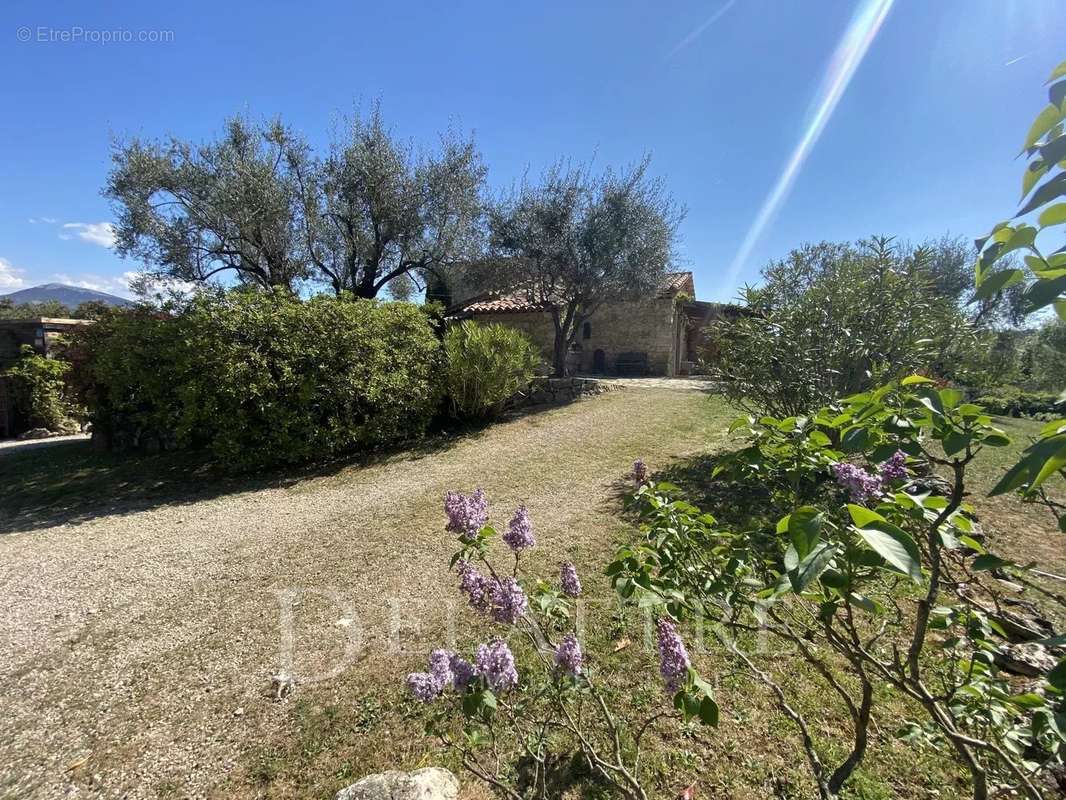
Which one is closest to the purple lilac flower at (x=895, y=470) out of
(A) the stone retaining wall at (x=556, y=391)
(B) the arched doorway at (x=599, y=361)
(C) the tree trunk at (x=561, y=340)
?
(A) the stone retaining wall at (x=556, y=391)

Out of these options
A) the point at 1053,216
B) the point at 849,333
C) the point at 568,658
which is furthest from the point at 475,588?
the point at 849,333

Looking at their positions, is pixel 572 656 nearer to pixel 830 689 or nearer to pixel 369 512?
pixel 830 689

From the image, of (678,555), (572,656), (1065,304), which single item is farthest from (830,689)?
(1065,304)

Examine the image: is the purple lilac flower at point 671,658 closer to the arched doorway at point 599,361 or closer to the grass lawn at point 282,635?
the grass lawn at point 282,635

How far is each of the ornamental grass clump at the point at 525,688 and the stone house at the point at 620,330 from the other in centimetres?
1688

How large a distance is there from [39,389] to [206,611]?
12.3 meters

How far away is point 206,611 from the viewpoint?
3.37 metres

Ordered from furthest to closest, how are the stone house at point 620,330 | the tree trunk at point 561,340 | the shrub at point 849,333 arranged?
the stone house at point 620,330 < the tree trunk at point 561,340 < the shrub at point 849,333

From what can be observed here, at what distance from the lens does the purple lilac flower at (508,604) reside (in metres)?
1.60

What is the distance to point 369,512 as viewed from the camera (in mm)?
5207

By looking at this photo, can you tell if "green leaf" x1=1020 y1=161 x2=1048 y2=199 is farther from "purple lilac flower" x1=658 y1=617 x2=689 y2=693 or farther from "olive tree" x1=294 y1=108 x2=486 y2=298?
"olive tree" x1=294 y1=108 x2=486 y2=298

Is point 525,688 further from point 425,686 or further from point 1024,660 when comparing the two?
point 1024,660

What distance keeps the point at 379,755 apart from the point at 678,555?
1.79m

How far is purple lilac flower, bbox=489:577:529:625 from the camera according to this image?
160 centimetres
